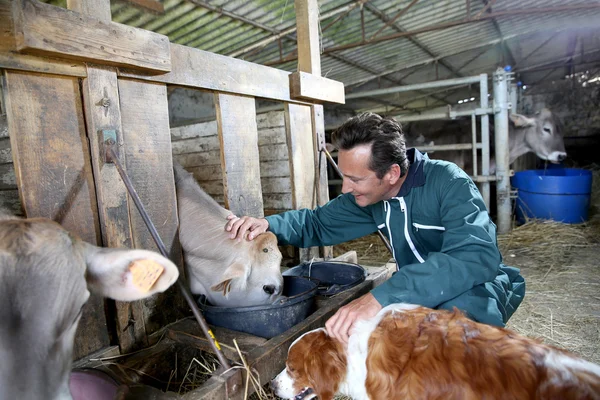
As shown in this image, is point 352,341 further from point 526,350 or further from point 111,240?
point 111,240

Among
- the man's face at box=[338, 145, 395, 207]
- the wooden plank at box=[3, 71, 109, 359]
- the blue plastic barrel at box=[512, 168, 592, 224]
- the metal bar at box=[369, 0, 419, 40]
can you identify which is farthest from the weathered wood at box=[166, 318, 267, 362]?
the blue plastic barrel at box=[512, 168, 592, 224]

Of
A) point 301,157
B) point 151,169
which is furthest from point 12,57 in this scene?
point 301,157

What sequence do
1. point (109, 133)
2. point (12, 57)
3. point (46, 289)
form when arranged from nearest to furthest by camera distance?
point (46, 289) < point (12, 57) < point (109, 133)

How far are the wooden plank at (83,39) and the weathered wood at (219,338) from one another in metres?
1.61

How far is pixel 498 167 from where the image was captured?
24.7 ft

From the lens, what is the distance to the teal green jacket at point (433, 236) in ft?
6.82

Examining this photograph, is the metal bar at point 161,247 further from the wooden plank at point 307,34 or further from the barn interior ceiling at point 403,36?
the barn interior ceiling at point 403,36

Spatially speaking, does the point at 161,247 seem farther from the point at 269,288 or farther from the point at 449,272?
the point at 449,272

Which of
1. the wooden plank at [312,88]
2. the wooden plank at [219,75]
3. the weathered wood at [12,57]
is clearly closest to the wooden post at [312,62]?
A: the wooden plank at [312,88]

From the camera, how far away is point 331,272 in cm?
357

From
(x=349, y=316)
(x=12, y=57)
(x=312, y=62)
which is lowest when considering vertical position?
(x=349, y=316)

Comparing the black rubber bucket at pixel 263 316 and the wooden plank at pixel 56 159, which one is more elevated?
the wooden plank at pixel 56 159

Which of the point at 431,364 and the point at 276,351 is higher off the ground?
the point at 431,364

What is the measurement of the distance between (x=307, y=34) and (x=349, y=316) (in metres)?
2.98
